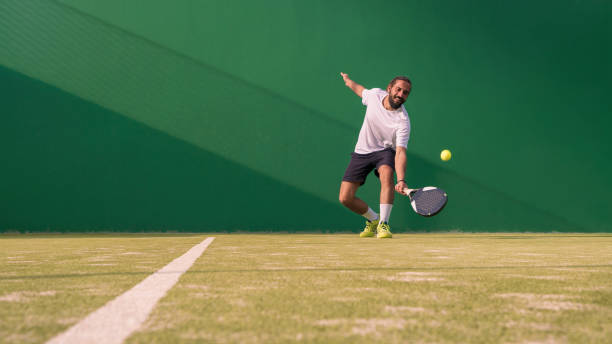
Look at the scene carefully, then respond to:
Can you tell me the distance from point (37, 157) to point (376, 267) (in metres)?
5.53

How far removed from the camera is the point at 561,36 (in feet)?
24.9

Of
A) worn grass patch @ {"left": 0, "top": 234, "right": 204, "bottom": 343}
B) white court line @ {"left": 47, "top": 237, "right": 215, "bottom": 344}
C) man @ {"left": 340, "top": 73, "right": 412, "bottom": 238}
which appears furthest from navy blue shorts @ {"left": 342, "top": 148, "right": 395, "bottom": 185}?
white court line @ {"left": 47, "top": 237, "right": 215, "bottom": 344}

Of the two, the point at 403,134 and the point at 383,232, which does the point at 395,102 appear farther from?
the point at 383,232

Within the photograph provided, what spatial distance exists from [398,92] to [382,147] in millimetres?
538

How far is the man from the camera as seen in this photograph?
4.50 metres

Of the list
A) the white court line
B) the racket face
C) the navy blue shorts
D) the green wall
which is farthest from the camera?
the green wall

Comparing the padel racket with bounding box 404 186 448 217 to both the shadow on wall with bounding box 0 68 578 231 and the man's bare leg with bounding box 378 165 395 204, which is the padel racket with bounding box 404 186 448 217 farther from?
the shadow on wall with bounding box 0 68 578 231

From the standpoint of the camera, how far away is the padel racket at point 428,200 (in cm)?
321

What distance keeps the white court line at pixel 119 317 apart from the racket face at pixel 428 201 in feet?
6.71

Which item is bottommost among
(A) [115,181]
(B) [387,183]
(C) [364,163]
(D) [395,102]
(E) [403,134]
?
(A) [115,181]

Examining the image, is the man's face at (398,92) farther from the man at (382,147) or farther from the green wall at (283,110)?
the green wall at (283,110)

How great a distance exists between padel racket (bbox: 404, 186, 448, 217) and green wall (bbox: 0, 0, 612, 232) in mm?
3427

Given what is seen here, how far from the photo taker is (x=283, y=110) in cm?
678

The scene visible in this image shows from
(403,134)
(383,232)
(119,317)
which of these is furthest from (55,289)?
(403,134)
